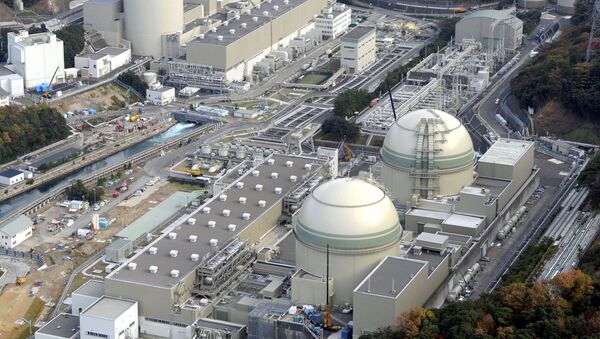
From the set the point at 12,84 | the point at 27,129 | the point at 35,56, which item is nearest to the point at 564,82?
the point at 27,129

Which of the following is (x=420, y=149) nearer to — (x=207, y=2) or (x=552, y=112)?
(x=552, y=112)

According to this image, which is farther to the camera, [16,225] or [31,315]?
[16,225]

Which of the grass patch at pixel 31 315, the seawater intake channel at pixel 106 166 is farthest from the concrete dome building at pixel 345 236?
the seawater intake channel at pixel 106 166

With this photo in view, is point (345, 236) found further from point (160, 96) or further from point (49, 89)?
point (49, 89)

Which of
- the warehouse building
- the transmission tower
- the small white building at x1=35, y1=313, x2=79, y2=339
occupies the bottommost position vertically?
the small white building at x1=35, y1=313, x2=79, y2=339

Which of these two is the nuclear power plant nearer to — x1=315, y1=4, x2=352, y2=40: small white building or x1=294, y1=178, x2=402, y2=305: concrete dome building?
x1=294, y1=178, x2=402, y2=305: concrete dome building

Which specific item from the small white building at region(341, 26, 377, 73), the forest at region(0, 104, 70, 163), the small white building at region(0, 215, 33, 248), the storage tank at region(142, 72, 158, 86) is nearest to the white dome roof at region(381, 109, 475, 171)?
the small white building at region(0, 215, 33, 248)
